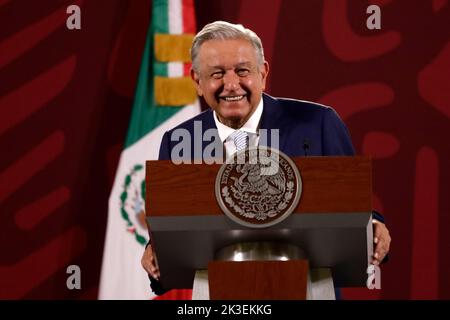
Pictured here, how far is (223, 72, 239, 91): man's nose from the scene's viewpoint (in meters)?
2.69

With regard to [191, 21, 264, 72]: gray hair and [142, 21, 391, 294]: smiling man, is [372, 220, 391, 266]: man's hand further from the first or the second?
[191, 21, 264, 72]: gray hair

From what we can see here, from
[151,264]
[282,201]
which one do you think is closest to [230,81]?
[151,264]

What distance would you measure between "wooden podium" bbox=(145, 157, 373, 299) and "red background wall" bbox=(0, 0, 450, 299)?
2.73 meters

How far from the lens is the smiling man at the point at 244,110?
2627 mm

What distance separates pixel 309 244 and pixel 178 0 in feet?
10.1

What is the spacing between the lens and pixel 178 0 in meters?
5.00

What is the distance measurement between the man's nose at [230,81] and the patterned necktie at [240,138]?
120 millimetres

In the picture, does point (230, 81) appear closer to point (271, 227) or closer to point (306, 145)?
point (306, 145)

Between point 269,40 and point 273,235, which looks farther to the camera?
point 269,40

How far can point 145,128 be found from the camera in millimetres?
4918

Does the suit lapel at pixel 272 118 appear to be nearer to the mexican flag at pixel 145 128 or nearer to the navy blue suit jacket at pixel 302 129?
the navy blue suit jacket at pixel 302 129
